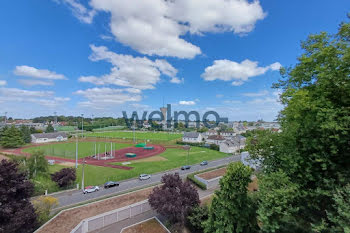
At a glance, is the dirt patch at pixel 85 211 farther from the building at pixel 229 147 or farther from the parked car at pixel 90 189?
the building at pixel 229 147

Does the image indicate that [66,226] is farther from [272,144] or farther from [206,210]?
[272,144]

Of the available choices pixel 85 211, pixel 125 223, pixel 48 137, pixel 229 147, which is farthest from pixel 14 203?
pixel 48 137

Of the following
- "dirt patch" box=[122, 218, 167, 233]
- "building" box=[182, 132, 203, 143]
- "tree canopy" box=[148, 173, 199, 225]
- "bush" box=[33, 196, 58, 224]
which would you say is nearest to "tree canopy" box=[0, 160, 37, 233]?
"bush" box=[33, 196, 58, 224]

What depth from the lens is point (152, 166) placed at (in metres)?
35.0

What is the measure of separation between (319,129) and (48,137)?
281ft

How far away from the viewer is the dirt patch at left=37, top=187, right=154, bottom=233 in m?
13.5

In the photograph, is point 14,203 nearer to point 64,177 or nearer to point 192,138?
point 64,177

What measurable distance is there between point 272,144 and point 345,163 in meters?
3.15

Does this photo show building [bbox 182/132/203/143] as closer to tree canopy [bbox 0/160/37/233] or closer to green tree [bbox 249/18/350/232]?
tree canopy [bbox 0/160/37/233]

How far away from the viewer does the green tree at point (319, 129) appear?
22.2 ft

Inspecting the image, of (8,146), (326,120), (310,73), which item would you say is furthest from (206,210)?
(8,146)

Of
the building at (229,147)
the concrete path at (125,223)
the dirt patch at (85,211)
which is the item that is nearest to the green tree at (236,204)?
the concrete path at (125,223)

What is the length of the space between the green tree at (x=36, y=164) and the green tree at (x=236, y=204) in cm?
2766

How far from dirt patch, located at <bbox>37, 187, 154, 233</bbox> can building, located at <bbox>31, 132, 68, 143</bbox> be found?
66472mm
